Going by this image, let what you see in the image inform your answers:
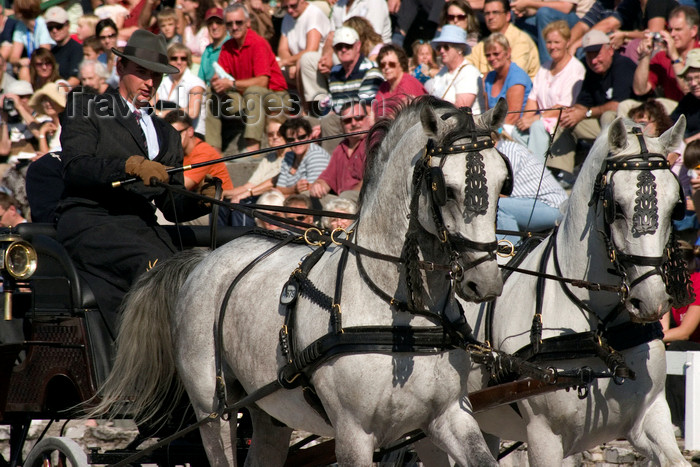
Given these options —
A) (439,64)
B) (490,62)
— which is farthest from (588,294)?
(439,64)

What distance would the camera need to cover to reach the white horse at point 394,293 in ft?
12.5

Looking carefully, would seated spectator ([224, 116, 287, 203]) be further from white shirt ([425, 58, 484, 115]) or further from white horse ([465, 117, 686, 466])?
white horse ([465, 117, 686, 466])

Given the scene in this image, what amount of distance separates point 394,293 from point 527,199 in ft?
11.0

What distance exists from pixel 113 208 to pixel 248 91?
5.57 metres

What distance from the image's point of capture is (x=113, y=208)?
586cm

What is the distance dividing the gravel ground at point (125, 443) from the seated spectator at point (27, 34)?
661 cm

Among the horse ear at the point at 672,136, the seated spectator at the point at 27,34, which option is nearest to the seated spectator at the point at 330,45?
the seated spectator at the point at 27,34

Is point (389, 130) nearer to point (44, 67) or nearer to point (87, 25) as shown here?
point (44, 67)

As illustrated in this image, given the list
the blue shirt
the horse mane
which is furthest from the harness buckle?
the blue shirt

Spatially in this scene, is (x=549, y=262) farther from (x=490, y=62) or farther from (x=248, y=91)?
(x=248, y=91)

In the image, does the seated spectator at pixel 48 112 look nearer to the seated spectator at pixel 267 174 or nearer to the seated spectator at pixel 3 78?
the seated spectator at pixel 3 78

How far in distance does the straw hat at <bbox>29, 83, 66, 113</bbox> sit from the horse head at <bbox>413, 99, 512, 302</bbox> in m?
8.78

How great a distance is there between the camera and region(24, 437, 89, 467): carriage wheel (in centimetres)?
533

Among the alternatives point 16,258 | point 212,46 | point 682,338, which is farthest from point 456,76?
point 16,258
